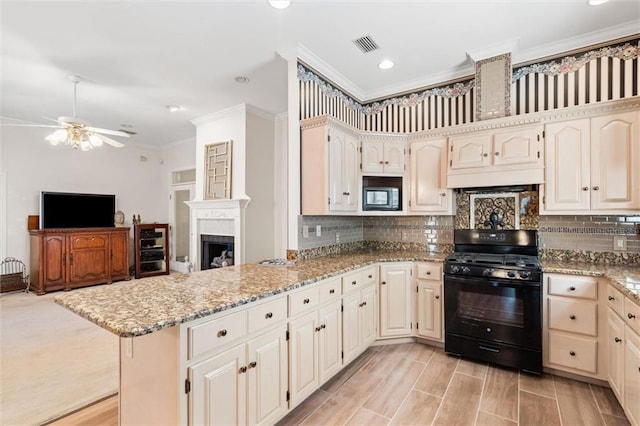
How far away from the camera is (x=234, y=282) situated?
207 centimetres

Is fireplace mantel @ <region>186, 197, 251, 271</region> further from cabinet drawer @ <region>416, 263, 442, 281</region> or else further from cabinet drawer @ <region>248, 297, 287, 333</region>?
cabinet drawer @ <region>248, 297, 287, 333</region>

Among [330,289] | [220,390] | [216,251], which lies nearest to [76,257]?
[216,251]

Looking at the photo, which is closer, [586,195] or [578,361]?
[578,361]

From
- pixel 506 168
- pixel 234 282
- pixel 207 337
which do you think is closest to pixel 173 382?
pixel 207 337

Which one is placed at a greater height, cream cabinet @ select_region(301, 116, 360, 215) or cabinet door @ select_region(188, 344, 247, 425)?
cream cabinet @ select_region(301, 116, 360, 215)

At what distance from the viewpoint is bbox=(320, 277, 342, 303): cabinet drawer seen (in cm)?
236

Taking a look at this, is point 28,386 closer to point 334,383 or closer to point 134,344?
point 134,344

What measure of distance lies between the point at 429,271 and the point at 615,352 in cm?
144

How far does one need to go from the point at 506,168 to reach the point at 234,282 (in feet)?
8.88

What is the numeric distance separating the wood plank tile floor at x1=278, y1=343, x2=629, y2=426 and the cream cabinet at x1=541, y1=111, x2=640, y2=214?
1.49 meters

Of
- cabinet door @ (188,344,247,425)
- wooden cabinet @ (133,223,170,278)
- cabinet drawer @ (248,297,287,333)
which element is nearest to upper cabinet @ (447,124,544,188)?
cabinet drawer @ (248,297,287,333)

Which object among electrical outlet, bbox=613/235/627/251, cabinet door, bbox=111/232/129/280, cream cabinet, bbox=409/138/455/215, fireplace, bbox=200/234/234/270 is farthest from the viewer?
cabinet door, bbox=111/232/129/280

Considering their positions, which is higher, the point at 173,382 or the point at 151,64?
the point at 151,64

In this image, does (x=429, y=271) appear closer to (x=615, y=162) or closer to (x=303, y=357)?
(x=303, y=357)
